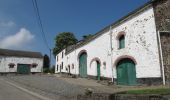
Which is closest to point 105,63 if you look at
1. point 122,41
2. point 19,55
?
point 122,41

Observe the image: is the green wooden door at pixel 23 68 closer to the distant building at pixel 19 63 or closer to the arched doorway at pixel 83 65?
the distant building at pixel 19 63

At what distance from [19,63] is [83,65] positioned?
2276 centimetres

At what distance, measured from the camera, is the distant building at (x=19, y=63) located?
42.9 metres

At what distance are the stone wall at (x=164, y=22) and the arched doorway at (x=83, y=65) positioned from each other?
12930 mm

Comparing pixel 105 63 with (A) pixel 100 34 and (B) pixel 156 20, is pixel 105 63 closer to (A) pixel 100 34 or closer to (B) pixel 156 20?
(A) pixel 100 34

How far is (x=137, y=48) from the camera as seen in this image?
16.8 meters

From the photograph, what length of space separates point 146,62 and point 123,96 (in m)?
7.66

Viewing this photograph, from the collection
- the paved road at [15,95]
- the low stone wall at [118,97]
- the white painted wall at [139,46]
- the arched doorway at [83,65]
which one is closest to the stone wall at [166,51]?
the white painted wall at [139,46]

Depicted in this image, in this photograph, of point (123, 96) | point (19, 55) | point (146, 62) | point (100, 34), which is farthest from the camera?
point (19, 55)

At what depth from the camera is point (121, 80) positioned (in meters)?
18.5

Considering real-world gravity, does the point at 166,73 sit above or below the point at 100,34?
below

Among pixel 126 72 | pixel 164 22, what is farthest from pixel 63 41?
pixel 164 22

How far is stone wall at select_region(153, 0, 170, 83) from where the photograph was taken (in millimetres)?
14865

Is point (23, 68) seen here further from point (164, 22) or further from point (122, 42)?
point (164, 22)
